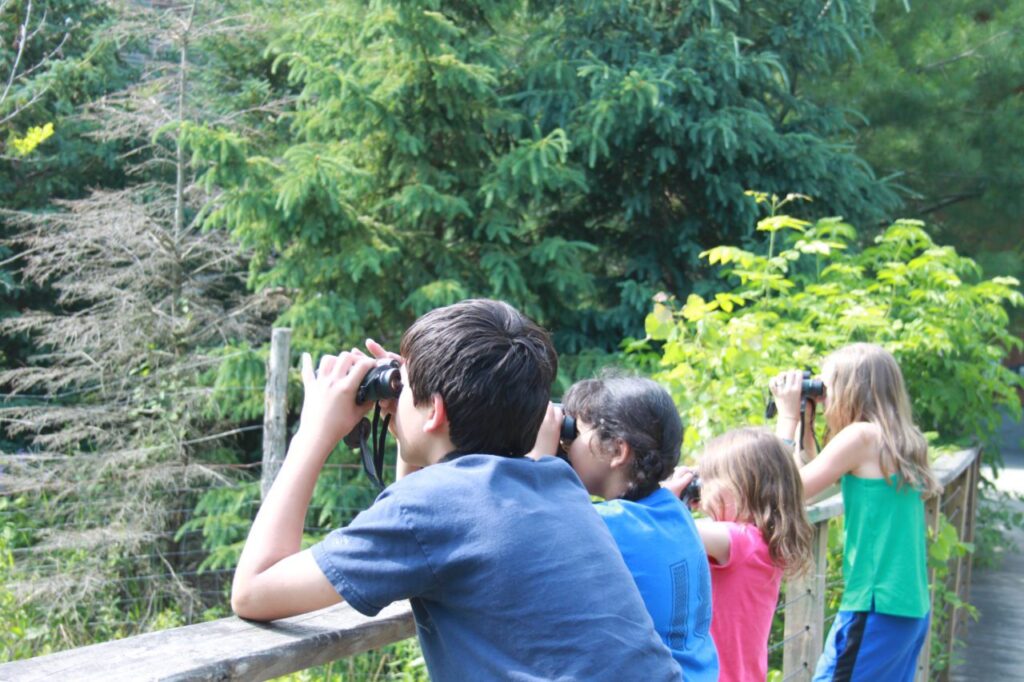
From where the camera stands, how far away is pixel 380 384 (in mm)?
1628

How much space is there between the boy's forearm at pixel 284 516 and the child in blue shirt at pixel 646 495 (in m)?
0.57

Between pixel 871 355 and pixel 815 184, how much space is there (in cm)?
454

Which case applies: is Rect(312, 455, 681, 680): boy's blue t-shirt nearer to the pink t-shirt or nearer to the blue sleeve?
the blue sleeve

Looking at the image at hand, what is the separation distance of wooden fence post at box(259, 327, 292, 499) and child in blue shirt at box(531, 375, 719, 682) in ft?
13.1

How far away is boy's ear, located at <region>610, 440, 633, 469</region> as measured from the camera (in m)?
2.08

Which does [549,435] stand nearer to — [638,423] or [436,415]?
[638,423]

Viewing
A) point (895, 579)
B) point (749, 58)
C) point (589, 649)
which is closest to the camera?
point (589, 649)

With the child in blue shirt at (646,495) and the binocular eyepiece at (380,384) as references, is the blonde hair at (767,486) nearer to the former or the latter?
the child in blue shirt at (646,495)

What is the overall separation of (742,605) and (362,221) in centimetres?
487

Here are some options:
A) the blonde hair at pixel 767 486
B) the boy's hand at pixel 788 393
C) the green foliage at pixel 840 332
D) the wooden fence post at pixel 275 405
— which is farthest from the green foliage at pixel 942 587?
the wooden fence post at pixel 275 405

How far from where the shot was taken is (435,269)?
23.4ft

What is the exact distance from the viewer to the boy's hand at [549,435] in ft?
6.72

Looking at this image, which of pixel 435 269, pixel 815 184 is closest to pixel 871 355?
pixel 435 269

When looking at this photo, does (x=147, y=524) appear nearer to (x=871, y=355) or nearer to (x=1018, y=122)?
(x=871, y=355)
